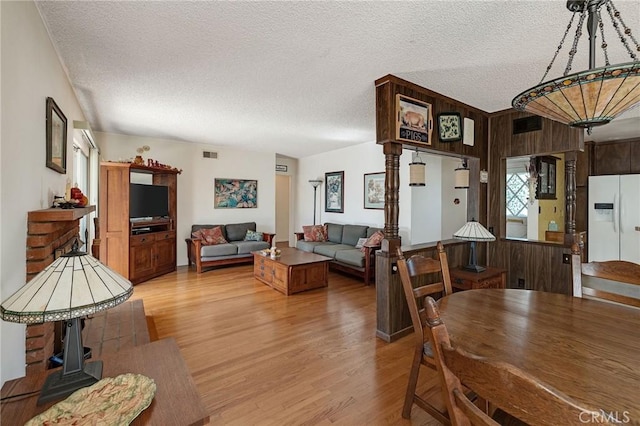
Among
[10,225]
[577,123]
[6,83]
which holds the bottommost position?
[10,225]

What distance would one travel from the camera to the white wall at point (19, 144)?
52.1 inches

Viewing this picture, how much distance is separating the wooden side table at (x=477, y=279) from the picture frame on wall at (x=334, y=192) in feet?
12.9

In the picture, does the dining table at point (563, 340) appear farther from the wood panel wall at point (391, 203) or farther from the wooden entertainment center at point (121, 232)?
the wooden entertainment center at point (121, 232)

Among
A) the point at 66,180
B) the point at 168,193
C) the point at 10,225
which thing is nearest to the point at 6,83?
the point at 10,225

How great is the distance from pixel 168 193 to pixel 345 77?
13.8 feet

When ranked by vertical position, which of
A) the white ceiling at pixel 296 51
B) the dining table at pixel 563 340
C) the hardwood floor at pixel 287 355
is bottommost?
the hardwood floor at pixel 287 355

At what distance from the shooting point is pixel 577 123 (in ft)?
4.99

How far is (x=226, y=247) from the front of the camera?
555 cm

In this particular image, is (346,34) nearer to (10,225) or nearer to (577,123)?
(577,123)

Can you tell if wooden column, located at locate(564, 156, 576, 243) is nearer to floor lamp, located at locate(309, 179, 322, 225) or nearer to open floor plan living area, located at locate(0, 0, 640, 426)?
open floor plan living area, located at locate(0, 0, 640, 426)

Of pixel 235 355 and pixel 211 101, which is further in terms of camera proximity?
pixel 211 101

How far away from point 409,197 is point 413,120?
252cm

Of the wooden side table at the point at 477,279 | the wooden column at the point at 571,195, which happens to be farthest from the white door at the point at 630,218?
the wooden side table at the point at 477,279

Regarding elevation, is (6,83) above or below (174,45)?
below
